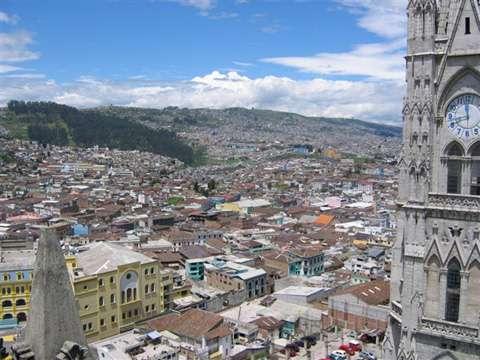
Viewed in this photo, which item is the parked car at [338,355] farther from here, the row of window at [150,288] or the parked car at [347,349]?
the row of window at [150,288]

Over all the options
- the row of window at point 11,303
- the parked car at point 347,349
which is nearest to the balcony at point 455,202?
the parked car at point 347,349

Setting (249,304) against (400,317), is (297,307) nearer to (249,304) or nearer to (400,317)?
(249,304)

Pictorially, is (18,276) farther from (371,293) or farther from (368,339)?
(371,293)

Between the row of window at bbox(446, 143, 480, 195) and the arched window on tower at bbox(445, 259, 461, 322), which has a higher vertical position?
the row of window at bbox(446, 143, 480, 195)

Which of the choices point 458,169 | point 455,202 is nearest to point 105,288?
point 455,202

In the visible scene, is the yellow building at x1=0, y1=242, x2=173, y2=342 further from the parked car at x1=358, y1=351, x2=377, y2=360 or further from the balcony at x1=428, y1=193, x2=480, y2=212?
the balcony at x1=428, y1=193, x2=480, y2=212

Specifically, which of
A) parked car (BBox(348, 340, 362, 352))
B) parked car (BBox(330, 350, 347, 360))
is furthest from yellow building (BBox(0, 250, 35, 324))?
parked car (BBox(348, 340, 362, 352))
